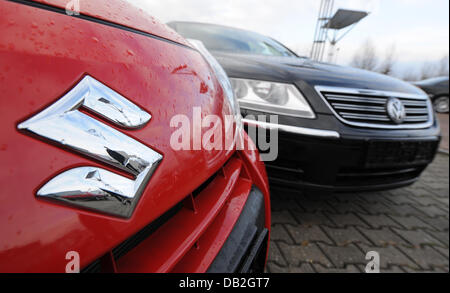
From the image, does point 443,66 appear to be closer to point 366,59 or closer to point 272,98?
point 366,59

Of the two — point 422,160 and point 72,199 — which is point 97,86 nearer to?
point 72,199

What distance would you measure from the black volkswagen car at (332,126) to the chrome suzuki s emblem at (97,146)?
96cm

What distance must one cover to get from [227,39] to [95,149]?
2.23 meters

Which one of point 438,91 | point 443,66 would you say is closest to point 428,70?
point 443,66

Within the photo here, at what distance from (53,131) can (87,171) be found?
7cm

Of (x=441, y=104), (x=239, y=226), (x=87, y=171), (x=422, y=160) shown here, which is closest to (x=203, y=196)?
(x=239, y=226)

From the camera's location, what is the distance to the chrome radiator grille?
1.33 meters

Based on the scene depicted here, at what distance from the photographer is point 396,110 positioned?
4.79 ft

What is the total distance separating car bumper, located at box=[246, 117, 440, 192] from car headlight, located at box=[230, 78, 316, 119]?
10 cm

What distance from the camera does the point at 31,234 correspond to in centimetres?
27

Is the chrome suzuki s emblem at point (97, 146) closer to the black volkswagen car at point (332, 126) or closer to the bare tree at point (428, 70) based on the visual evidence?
the black volkswagen car at point (332, 126)

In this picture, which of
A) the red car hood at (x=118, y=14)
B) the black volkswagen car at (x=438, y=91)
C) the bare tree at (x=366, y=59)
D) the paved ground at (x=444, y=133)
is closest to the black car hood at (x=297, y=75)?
the red car hood at (x=118, y=14)

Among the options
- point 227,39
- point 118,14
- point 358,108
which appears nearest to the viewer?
point 118,14
